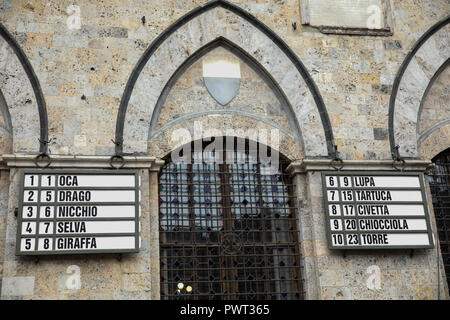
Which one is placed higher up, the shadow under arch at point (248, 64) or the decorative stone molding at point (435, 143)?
the shadow under arch at point (248, 64)

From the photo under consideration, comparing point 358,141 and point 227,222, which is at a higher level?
point 358,141

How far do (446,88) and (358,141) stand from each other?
2.27 meters

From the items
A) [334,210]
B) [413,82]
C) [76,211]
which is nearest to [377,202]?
[334,210]

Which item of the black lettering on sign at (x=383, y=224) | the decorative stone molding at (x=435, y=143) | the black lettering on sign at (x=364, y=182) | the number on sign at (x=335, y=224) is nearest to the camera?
the number on sign at (x=335, y=224)

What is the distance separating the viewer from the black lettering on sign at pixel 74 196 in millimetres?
9906

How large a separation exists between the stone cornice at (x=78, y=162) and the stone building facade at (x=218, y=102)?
0.02 meters

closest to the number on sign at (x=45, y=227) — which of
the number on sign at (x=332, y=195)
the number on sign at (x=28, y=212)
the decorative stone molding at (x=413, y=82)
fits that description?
the number on sign at (x=28, y=212)

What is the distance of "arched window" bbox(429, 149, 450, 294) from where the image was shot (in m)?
11.4

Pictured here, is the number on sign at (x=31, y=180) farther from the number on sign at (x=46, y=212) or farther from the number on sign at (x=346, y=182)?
the number on sign at (x=346, y=182)

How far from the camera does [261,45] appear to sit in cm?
1148

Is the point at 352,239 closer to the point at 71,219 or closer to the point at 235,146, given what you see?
the point at 235,146

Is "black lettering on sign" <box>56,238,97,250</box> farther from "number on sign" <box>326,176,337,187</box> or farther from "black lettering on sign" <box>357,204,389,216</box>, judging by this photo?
"black lettering on sign" <box>357,204,389,216</box>

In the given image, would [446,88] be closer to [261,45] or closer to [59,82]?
[261,45]
